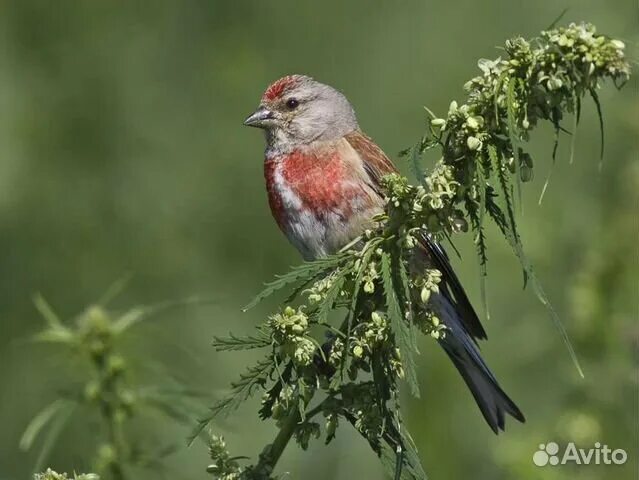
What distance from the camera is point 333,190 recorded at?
169 inches

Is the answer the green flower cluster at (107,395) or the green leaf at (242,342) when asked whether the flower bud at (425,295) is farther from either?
the green flower cluster at (107,395)

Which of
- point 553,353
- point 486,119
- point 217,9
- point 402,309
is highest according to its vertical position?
point 217,9

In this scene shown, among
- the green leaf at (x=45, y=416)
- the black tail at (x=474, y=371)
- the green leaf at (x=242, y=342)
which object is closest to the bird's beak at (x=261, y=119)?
the black tail at (x=474, y=371)

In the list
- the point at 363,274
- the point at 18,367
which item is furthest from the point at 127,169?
the point at 363,274

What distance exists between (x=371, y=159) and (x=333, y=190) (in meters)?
0.24

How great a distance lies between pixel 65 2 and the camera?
836 cm

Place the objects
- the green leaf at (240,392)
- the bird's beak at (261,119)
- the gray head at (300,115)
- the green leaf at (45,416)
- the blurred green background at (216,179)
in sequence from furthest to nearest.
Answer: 1. the bird's beak at (261,119)
2. the gray head at (300,115)
3. the blurred green background at (216,179)
4. the green leaf at (45,416)
5. the green leaf at (240,392)

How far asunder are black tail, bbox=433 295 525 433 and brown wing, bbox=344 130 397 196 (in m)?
0.49

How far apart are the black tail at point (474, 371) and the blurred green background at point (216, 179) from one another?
0.25 m

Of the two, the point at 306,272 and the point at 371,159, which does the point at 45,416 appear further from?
the point at 371,159

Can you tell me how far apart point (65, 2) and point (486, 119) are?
252 inches

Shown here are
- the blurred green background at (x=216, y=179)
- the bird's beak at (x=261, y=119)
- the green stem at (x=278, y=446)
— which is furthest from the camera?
the bird's beak at (x=261, y=119)

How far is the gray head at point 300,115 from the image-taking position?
15.5 ft

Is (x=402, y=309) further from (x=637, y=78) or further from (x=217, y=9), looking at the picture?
(x=217, y=9)
